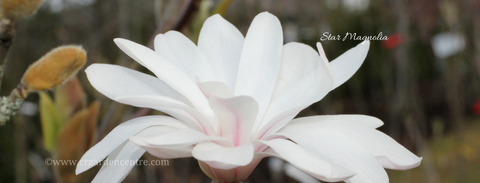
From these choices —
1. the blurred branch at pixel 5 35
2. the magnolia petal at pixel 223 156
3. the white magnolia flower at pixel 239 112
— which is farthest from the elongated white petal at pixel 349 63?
the blurred branch at pixel 5 35

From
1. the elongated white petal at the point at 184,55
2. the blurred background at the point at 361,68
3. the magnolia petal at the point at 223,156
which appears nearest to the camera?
the magnolia petal at the point at 223,156

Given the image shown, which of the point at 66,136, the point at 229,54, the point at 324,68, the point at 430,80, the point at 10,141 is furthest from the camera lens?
the point at 430,80

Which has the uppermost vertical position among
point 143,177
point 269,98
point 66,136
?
point 269,98

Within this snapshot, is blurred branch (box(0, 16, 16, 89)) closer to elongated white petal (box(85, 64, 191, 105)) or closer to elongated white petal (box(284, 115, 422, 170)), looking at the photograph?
elongated white petal (box(85, 64, 191, 105))

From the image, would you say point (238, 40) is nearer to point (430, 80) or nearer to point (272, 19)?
point (272, 19)

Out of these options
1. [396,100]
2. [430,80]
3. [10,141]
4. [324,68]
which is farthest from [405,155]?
[430,80]

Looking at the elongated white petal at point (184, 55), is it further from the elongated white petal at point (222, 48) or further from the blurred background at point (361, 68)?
the blurred background at point (361, 68)
